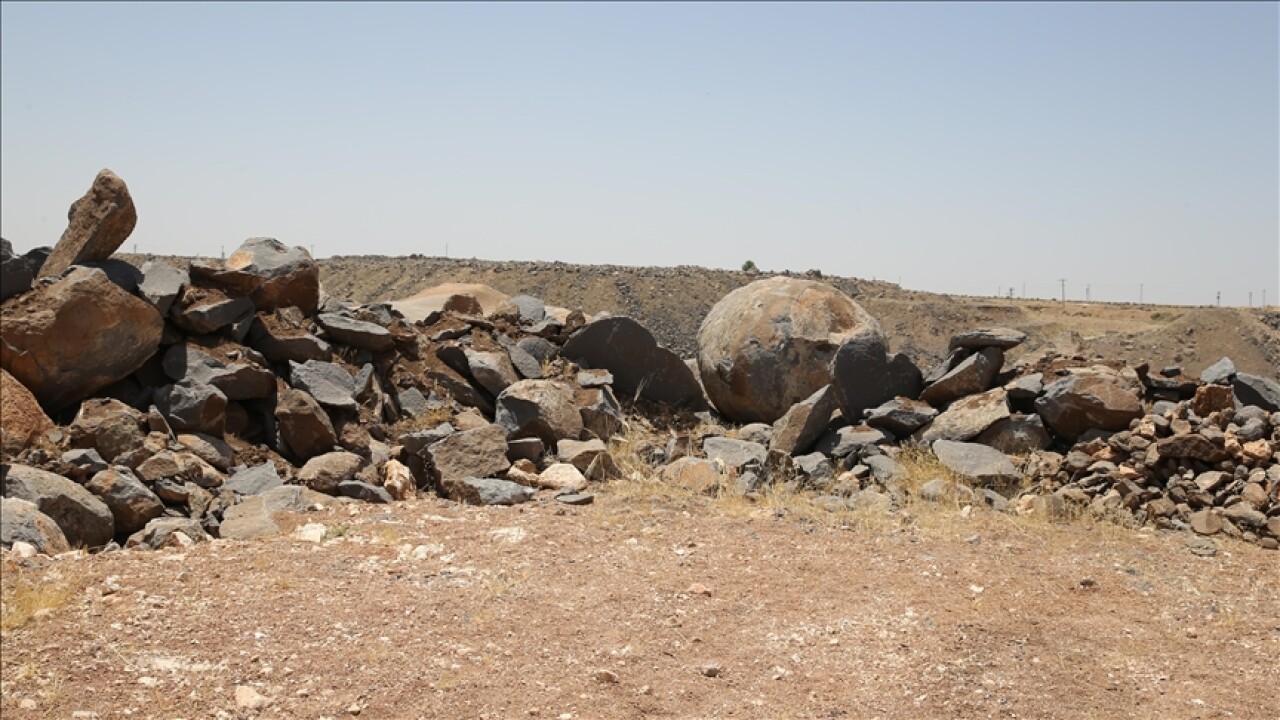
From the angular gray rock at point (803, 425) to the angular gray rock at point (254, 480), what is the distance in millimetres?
4051

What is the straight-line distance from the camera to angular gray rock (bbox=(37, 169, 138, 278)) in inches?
310

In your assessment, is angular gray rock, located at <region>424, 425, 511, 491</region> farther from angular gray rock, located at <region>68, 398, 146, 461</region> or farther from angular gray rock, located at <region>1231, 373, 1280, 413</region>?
angular gray rock, located at <region>1231, 373, 1280, 413</region>

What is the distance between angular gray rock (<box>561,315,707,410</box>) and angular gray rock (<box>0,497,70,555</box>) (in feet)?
18.1

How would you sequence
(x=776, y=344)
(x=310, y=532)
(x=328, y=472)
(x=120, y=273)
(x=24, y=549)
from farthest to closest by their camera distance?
(x=776, y=344)
(x=120, y=273)
(x=328, y=472)
(x=310, y=532)
(x=24, y=549)

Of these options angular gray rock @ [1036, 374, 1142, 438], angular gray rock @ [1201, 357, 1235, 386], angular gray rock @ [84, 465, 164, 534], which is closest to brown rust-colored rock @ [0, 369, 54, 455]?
angular gray rock @ [84, 465, 164, 534]

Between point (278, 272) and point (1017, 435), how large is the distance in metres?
6.56

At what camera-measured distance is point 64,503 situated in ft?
19.6

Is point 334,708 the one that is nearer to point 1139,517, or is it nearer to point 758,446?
point 758,446

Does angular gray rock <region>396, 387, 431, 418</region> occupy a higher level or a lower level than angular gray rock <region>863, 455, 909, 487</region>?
higher

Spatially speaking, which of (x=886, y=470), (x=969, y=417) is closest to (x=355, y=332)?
(x=886, y=470)

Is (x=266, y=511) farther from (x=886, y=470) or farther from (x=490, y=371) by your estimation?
(x=886, y=470)

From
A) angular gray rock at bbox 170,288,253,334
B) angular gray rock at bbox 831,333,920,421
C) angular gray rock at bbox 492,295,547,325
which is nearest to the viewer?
angular gray rock at bbox 170,288,253,334

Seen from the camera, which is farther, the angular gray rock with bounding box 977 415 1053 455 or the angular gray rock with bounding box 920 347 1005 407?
the angular gray rock with bounding box 920 347 1005 407

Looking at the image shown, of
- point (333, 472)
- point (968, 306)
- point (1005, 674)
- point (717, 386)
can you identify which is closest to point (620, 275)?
point (968, 306)
